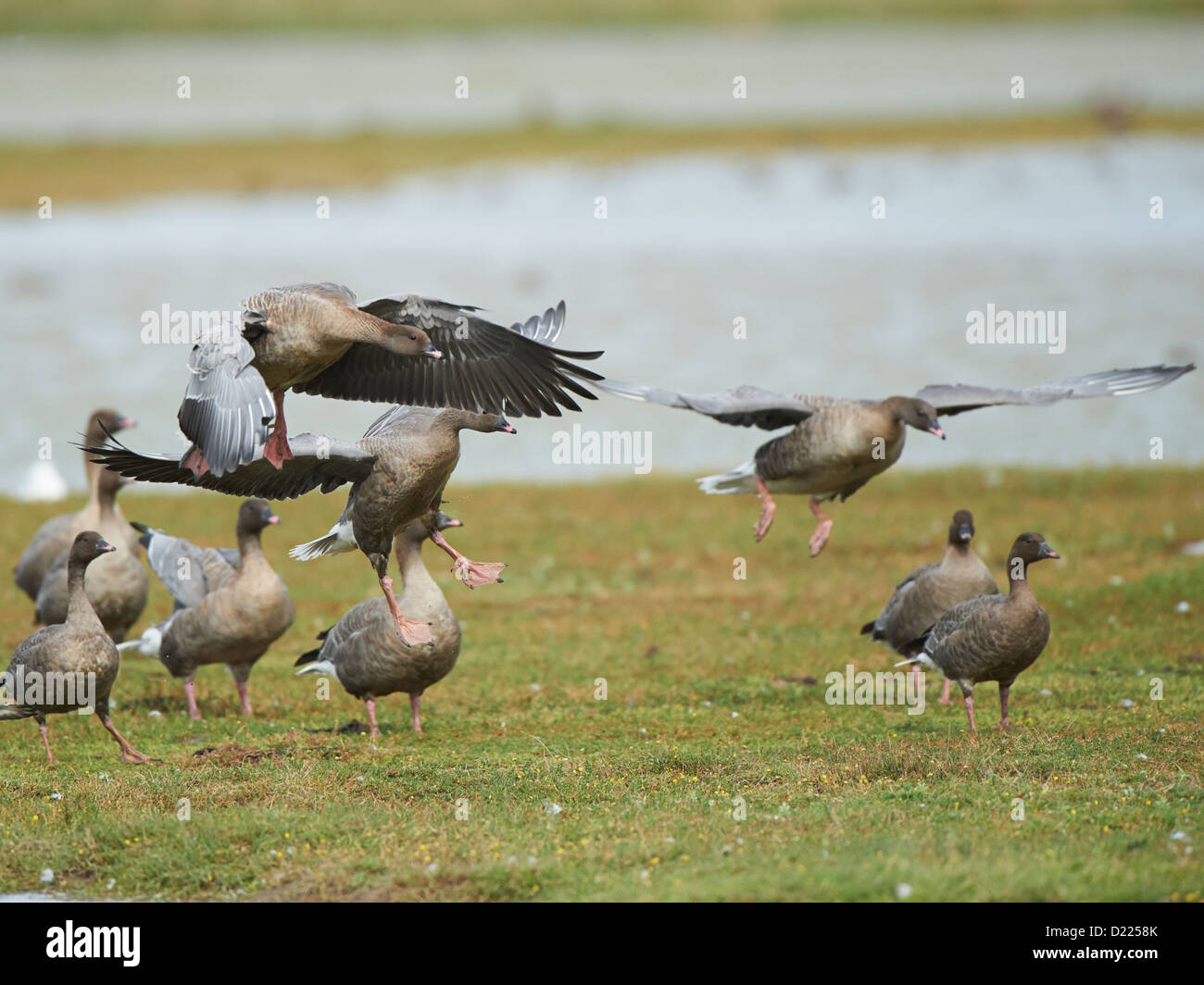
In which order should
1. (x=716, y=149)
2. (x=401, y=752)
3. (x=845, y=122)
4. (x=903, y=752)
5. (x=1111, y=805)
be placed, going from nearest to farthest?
(x=1111, y=805), (x=903, y=752), (x=401, y=752), (x=716, y=149), (x=845, y=122)

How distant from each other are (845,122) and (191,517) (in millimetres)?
38755

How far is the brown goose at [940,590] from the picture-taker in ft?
39.8

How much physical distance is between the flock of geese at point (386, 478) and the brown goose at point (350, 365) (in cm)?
1

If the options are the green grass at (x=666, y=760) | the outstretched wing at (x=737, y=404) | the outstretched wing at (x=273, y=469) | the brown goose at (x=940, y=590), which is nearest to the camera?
the green grass at (x=666, y=760)

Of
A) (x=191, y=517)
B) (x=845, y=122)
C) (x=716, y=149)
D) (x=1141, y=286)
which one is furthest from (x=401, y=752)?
(x=845, y=122)

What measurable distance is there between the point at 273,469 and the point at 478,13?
73.0 metres

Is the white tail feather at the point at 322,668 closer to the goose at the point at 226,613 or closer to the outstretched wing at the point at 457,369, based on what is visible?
the goose at the point at 226,613

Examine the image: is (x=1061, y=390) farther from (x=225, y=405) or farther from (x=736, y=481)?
(x=225, y=405)

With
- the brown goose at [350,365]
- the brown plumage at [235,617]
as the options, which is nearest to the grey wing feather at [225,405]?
the brown goose at [350,365]

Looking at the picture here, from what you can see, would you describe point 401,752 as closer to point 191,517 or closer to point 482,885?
point 482,885

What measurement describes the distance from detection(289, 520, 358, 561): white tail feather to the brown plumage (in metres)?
0.93

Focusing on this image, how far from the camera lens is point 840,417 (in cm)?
1255
